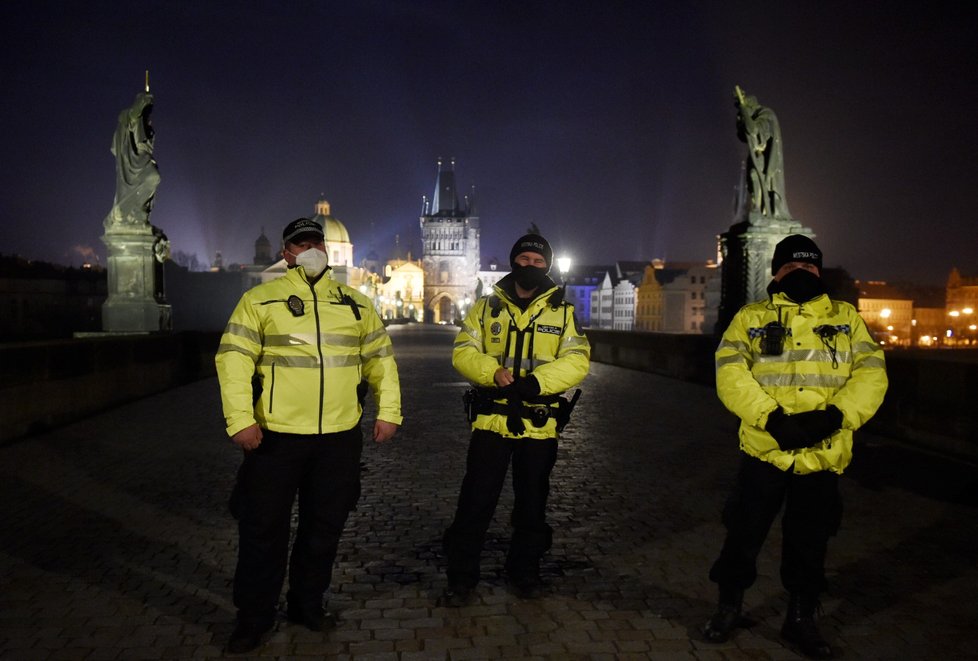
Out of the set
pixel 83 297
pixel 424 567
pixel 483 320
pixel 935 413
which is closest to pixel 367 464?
pixel 424 567

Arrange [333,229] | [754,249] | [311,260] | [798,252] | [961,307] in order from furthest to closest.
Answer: [333,229] → [961,307] → [754,249] → [311,260] → [798,252]

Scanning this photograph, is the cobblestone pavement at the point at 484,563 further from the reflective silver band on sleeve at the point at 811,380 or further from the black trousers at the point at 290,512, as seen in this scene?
the reflective silver band on sleeve at the point at 811,380

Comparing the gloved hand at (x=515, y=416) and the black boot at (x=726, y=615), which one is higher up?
the gloved hand at (x=515, y=416)

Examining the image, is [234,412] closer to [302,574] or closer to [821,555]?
[302,574]

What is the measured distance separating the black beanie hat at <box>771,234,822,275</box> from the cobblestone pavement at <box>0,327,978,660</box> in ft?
6.41

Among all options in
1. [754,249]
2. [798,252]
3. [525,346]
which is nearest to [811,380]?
[798,252]

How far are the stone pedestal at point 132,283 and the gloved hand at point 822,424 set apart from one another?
1459cm

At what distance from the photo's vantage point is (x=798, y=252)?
3.87m

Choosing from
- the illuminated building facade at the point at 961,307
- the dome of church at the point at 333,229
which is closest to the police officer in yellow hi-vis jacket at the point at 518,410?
the illuminated building facade at the point at 961,307

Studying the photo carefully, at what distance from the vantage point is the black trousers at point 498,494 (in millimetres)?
4512

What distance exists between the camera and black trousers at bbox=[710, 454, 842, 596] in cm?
382

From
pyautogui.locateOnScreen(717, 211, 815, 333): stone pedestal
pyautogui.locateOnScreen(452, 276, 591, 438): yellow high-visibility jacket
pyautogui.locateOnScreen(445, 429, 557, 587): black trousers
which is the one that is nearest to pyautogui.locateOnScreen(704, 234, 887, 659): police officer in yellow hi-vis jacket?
pyautogui.locateOnScreen(452, 276, 591, 438): yellow high-visibility jacket

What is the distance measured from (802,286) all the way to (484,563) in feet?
8.86

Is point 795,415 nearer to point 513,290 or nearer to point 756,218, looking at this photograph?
point 513,290
